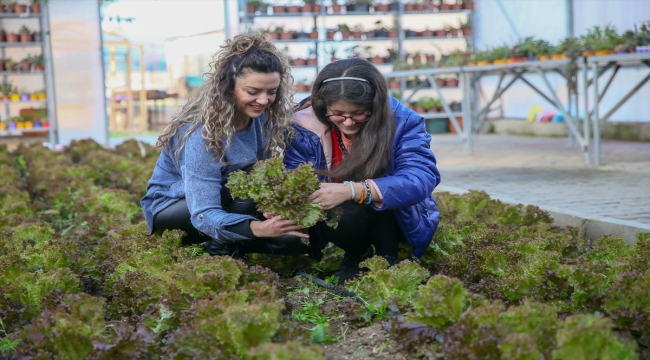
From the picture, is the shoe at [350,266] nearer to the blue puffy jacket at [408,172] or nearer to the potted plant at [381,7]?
the blue puffy jacket at [408,172]

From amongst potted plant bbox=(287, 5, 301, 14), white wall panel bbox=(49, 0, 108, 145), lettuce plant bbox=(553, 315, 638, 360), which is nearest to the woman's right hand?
lettuce plant bbox=(553, 315, 638, 360)

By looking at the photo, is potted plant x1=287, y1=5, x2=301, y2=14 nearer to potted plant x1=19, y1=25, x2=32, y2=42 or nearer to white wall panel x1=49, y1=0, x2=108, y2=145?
white wall panel x1=49, y1=0, x2=108, y2=145

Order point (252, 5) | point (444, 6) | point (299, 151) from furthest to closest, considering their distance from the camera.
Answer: point (444, 6) < point (252, 5) < point (299, 151)

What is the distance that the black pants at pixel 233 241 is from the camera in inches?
148

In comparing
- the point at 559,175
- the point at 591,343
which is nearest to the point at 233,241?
the point at 591,343

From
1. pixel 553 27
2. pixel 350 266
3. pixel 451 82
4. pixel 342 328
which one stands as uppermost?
pixel 553 27

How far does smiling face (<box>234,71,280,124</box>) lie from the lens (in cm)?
358

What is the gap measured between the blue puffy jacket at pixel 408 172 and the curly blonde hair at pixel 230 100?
0.12 meters

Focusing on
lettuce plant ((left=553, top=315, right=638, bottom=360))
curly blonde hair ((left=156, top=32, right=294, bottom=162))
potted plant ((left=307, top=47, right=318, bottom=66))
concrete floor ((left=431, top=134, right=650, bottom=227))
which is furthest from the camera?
potted plant ((left=307, top=47, right=318, bottom=66))

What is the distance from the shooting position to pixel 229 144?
3682 mm

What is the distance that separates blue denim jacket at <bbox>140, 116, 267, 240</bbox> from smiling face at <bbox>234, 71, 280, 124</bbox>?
199 millimetres

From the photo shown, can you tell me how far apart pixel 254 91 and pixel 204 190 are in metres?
0.51

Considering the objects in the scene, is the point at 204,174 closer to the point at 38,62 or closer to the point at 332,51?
the point at 38,62

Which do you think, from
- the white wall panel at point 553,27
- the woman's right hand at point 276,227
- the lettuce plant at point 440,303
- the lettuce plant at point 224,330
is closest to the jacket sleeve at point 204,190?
the woman's right hand at point 276,227
